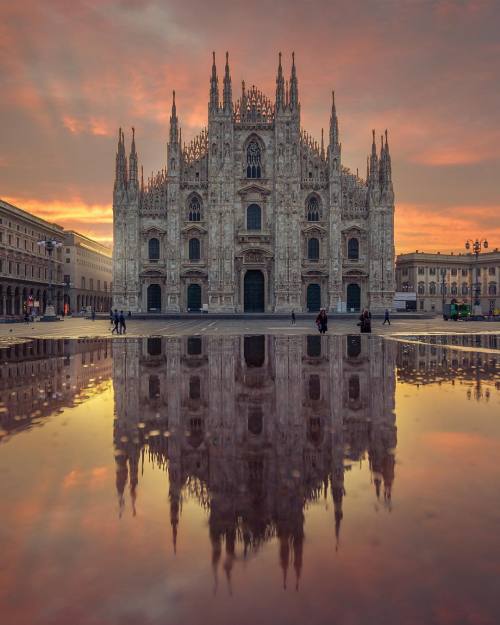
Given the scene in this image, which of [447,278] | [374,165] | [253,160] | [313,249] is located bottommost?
[447,278]

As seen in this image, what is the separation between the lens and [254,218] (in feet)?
168

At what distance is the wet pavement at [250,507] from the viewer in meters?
2.50

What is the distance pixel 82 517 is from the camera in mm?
3492

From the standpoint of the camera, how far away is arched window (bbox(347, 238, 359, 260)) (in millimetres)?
51750

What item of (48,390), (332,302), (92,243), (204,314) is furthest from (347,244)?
(92,243)

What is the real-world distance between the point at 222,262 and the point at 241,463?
46.0m

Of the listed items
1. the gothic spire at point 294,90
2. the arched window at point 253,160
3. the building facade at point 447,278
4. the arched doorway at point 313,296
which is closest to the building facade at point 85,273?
the arched window at point 253,160

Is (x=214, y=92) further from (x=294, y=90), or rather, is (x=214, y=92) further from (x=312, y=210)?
(x=312, y=210)

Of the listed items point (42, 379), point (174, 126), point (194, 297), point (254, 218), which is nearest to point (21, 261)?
point (194, 297)

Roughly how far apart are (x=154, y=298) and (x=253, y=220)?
1379 centimetres

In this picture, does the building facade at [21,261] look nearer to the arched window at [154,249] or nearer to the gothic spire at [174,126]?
the arched window at [154,249]

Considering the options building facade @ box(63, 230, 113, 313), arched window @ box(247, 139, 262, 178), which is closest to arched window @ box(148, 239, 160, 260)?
arched window @ box(247, 139, 262, 178)

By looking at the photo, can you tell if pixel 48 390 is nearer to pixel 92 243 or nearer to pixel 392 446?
pixel 392 446

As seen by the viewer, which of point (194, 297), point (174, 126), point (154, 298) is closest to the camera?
point (174, 126)
